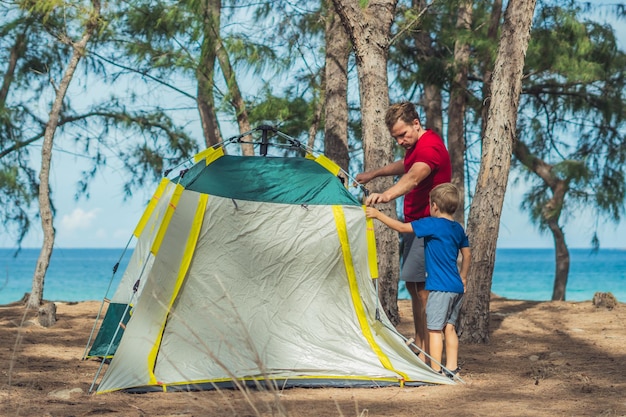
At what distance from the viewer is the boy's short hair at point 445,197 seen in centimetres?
457

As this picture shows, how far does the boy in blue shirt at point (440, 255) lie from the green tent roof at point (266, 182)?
18.1 inches

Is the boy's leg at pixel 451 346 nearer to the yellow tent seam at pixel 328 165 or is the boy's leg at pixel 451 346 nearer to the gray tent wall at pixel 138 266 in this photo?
the yellow tent seam at pixel 328 165

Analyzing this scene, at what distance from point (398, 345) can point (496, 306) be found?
199 inches

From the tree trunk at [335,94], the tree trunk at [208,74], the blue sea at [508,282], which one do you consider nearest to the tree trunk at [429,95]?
the tree trunk at [335,94]

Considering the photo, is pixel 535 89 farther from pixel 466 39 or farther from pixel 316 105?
pixel 316 105

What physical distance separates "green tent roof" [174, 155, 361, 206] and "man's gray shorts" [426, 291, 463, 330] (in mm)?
824

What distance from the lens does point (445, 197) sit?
457 centimetres

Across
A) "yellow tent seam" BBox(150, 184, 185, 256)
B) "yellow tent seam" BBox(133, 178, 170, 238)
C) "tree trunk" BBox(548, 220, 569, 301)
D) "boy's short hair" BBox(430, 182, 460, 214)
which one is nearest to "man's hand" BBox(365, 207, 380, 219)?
"boy's short hair" BBox(430, 182, 460, 214)

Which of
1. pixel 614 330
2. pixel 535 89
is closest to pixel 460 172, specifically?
pixel 535 89

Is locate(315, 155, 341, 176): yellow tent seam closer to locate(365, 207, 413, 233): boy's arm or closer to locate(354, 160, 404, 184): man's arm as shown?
locate(354, 160, 404, 184): man's arm

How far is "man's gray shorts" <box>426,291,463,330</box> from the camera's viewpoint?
15.2 ft

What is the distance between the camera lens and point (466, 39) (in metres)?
9.53

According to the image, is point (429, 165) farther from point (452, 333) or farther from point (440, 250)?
point (452, 333)

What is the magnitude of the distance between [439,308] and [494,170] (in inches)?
88.7
